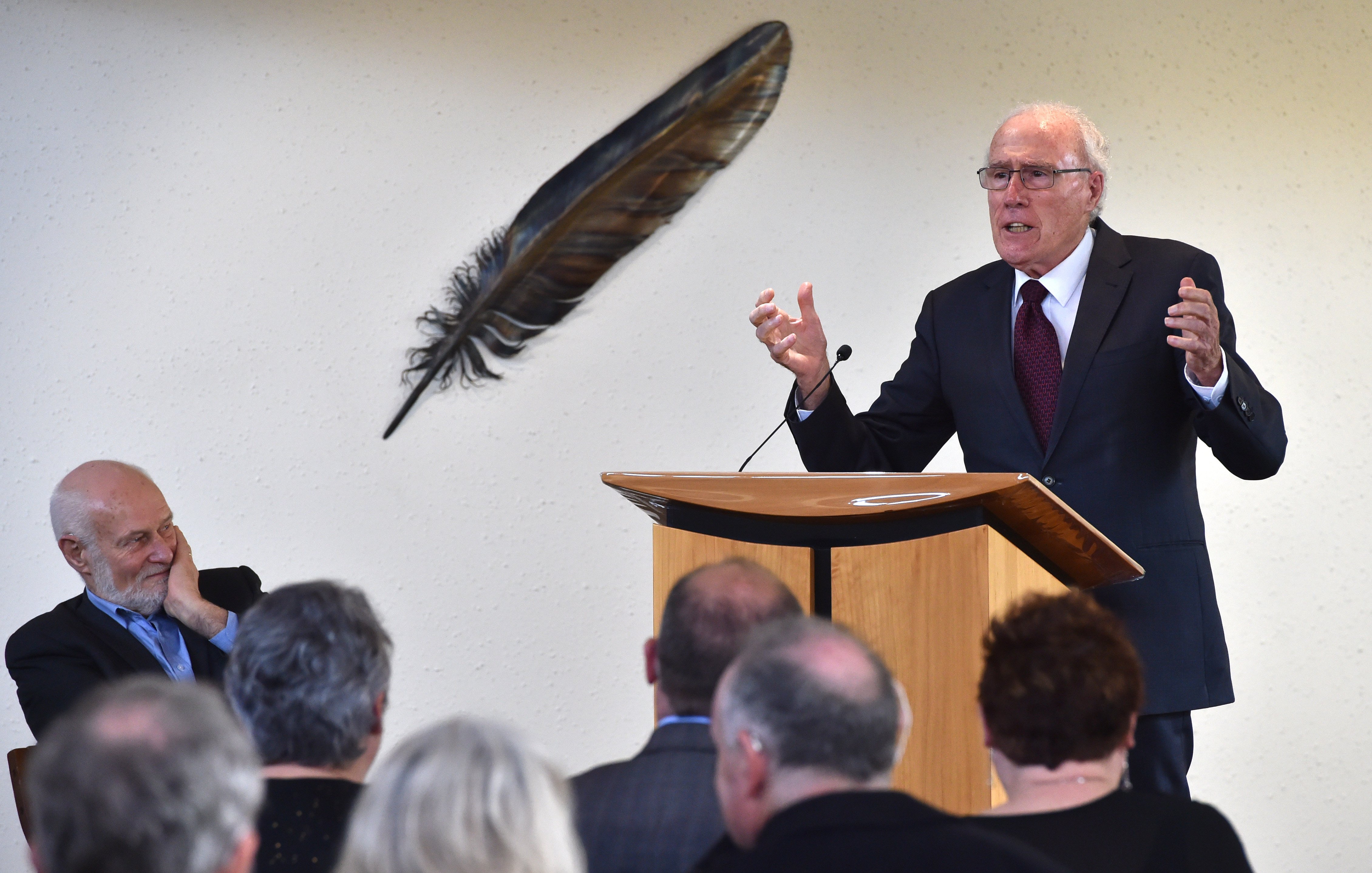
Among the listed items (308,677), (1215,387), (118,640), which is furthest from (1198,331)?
(118,640)

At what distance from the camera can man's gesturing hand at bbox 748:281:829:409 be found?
90.0 inches

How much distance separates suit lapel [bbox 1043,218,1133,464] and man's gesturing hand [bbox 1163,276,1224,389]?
210 millimetres

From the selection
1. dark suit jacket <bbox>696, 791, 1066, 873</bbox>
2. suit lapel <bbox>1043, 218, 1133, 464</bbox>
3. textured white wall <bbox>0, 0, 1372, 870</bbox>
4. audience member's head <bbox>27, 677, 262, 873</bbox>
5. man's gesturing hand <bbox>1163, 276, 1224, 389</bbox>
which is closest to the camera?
audience member's head <bbox>27, 677, 262, 873</bbox>

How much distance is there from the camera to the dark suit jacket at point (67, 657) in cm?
250

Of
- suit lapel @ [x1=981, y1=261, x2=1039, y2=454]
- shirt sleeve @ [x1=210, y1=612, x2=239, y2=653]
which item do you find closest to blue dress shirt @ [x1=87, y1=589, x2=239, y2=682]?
shirt sleeve @ [x1=210, y1=612, x2=239, y2=653]

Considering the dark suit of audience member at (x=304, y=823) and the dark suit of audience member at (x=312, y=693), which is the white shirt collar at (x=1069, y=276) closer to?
the dark suit of audience member at (x=312, y=693)

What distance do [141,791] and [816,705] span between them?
20.6 inches

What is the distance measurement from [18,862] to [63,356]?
1164 millimetres

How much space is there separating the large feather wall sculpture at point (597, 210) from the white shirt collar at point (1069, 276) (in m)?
1.34

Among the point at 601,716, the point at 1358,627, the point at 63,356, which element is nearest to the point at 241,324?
the point at 63,356

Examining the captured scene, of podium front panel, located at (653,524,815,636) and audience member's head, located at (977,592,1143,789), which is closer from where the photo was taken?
audience member's head, located at (977,592,1143,789)

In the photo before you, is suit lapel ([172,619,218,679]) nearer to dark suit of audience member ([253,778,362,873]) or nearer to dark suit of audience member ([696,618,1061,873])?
dark suit of audience member ([253,778,362,873])

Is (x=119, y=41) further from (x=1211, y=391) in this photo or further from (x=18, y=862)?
(x=1211, y=391)

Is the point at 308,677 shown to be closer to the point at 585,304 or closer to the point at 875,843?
the point at 875,843
